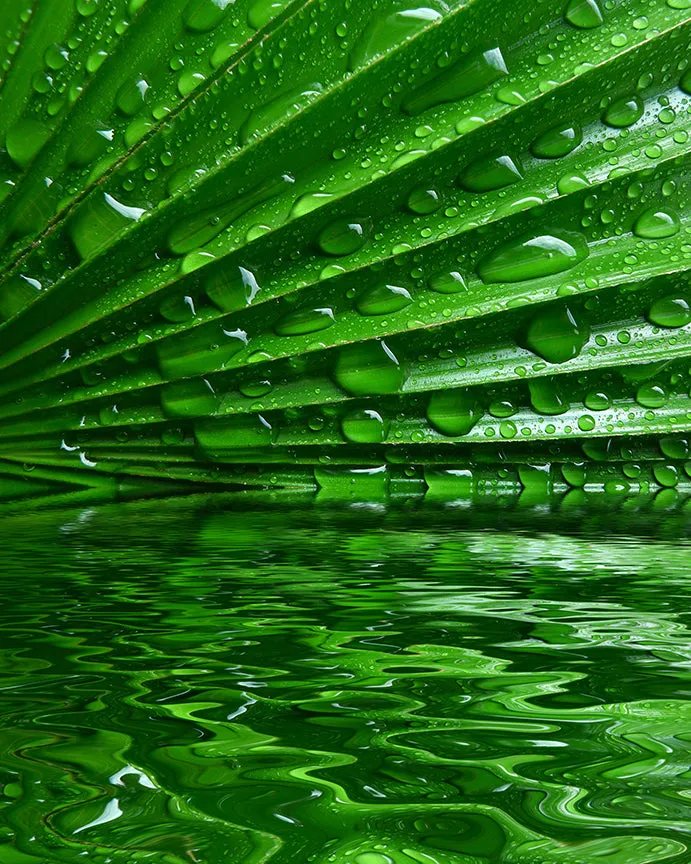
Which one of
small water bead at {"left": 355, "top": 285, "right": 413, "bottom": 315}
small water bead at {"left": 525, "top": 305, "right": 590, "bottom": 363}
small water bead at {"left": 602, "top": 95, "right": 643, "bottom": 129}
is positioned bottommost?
small water bead at {"left": 525, "top": 305, "right": 590, "bottom": 363}

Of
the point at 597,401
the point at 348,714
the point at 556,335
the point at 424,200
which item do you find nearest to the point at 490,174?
the point at 424,200

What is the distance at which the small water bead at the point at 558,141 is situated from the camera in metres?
0.78

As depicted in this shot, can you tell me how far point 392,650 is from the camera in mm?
328

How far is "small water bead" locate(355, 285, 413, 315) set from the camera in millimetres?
825

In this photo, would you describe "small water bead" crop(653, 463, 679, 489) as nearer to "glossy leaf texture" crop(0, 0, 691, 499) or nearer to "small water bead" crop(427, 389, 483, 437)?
"glossy leaf texture" crop(0, 0, 691, 499)

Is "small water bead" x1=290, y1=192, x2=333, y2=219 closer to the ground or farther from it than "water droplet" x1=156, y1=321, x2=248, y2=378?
farther from it

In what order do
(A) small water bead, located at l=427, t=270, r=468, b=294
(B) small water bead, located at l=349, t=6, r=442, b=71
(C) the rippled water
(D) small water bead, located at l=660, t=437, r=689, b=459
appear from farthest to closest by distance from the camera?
(D) small water bead, located at l=660, t=437, r=689, b=459 → (A) small water bead, located at l=427, t=270, r=468, b=294 → (B) small water bead, located at l=349, t=6, r=442, b=71 → (C) the rippled water

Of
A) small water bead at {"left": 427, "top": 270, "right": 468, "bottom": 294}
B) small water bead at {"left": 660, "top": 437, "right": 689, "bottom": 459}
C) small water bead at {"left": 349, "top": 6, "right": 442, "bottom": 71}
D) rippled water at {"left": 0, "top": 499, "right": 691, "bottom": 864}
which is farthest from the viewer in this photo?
small water bead at {"left": 660, "top": 437, "right": 689, "bottom": 459}

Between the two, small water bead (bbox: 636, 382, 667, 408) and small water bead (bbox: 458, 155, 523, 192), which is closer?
small water bead (bbox: 458, 155, 523, 192)

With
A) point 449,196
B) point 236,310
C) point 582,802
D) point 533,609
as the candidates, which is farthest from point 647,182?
point 582,802

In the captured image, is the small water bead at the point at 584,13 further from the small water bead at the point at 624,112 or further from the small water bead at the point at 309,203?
the small water bead at the point at 309,203

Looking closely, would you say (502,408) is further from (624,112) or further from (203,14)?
(203,14)

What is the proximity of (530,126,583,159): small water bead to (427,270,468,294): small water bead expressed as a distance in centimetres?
15

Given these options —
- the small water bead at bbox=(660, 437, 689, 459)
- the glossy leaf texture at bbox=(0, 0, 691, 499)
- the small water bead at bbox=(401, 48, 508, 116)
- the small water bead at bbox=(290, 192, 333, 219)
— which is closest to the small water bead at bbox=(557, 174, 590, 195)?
the glossy leaf texture at bbox=(0, 0, 691, 499)
